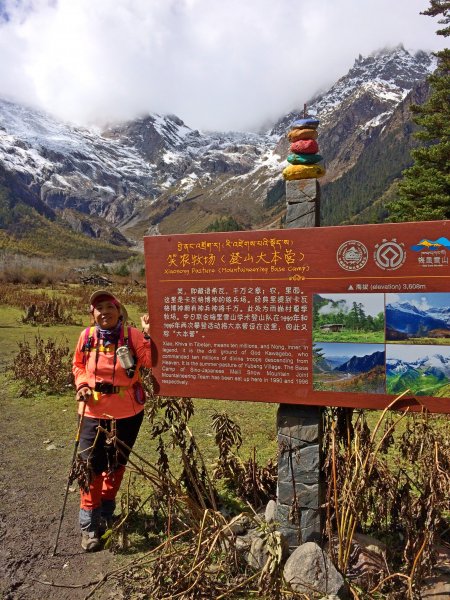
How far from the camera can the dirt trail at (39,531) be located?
127 inches

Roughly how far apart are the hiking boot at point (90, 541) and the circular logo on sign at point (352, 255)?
272cm

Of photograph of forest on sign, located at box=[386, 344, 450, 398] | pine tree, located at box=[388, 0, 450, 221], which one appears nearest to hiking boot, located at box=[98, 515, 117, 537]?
photograph of forest on sign, located at box=[386, 344, 450, 398]

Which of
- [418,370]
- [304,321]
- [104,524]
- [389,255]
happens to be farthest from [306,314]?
[104,524]

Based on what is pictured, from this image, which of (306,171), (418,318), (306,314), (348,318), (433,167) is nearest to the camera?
(418,318)

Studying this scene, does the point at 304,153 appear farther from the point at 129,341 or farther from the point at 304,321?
the point at 129,341

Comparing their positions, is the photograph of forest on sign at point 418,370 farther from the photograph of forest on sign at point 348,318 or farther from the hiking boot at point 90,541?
the hiking boot at point 90,541

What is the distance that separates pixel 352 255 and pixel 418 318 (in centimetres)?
57

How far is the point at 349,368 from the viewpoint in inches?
122

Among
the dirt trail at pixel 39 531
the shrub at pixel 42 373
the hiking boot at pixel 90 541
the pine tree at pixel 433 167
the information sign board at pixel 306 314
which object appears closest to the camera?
the information sign board at pixel 306 314

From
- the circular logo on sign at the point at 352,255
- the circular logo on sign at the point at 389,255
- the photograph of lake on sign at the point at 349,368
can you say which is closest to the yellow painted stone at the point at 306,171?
the circular logo on sign at the point at 352,255

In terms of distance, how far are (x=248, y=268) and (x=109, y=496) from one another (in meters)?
2.07

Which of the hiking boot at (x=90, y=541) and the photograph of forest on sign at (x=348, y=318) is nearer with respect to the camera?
the photograph of forest on sign at (x=348, y=318)

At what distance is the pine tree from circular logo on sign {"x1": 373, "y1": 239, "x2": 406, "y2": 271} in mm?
11788

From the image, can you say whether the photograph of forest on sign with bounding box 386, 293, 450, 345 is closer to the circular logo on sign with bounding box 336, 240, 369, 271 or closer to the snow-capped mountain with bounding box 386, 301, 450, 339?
the snow-capped mountain with bounding box 386, 301, 450, 339
